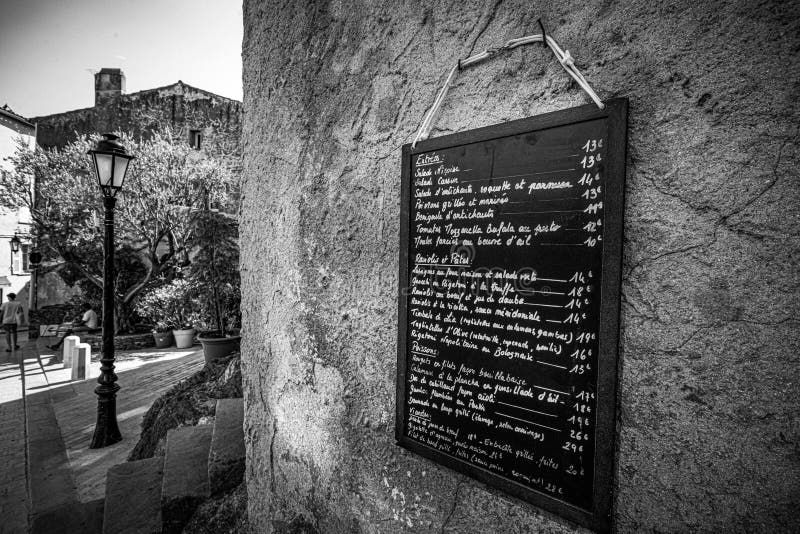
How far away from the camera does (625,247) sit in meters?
1.15

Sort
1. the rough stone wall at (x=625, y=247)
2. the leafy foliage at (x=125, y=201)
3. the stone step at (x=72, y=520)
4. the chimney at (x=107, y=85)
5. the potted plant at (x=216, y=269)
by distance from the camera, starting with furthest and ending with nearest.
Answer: the chimney at (x=107, y=85), the leafy foliage at (x=125, y=201), the potted plant at (x=216, y=269), the stone step at (x=72, y=520), the rough stone wall at (x=625, y=247)

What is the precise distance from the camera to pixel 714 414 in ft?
3.33

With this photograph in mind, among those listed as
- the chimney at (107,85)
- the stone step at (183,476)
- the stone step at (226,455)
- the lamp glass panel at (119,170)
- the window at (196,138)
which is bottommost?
the stone step at (183,476)

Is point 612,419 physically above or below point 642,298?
below

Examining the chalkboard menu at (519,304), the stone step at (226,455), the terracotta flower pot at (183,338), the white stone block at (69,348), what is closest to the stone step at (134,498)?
the stone step at (226,455)

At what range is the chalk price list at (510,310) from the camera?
1192 mm

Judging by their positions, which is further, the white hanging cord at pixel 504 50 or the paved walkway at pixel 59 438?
the paved walkway at pixel 59 438

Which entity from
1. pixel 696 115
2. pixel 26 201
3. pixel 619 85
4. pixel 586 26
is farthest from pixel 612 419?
pixel 26 201

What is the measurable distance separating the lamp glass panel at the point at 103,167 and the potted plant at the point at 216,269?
67.4 inches

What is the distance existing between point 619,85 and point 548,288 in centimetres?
66

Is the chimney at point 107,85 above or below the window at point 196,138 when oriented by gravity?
above

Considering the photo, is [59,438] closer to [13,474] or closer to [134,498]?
[13,474]

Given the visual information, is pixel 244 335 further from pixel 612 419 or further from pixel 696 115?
pixel 696 115

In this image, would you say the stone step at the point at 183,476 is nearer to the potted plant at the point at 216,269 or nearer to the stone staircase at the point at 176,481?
the stone staircase at the point at 176,481
